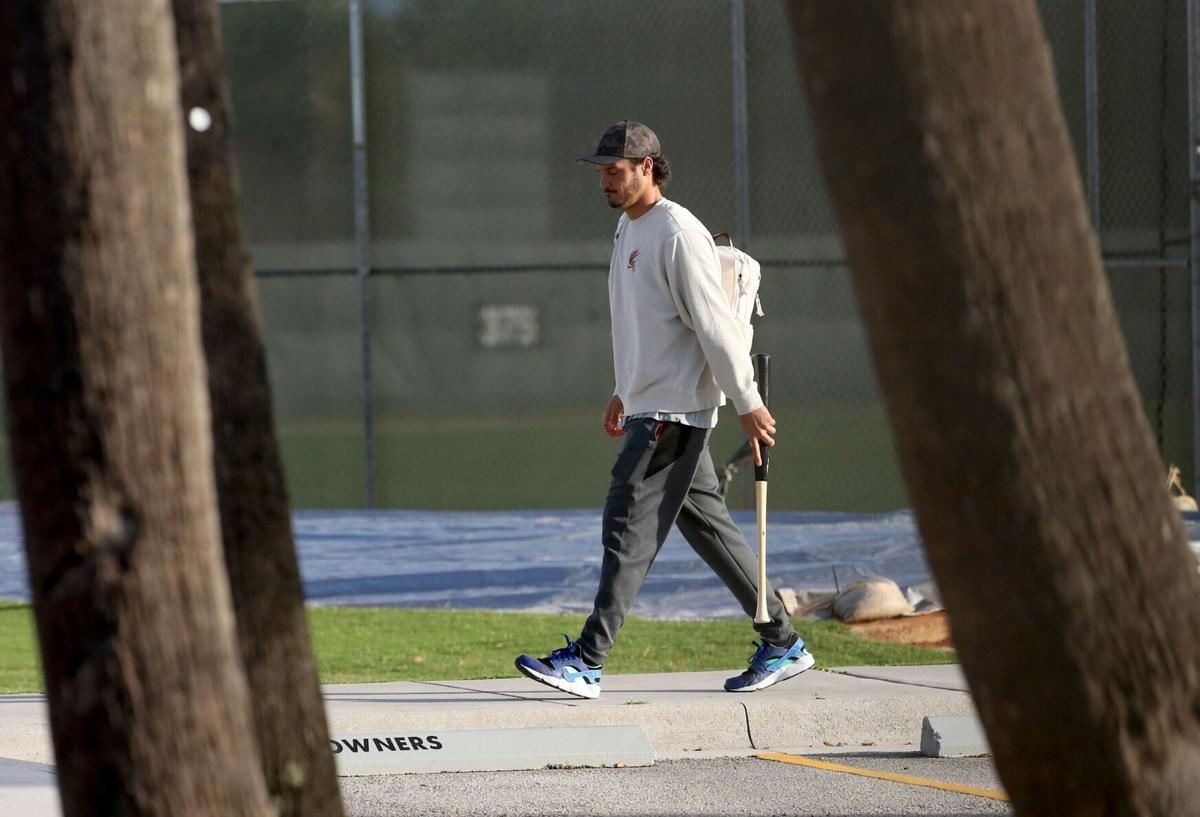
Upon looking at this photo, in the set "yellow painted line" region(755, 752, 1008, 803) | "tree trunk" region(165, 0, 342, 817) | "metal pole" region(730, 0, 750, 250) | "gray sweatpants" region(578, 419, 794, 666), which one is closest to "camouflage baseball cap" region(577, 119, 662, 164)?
"gray sweatpants" region(578, 419, 794, 666)

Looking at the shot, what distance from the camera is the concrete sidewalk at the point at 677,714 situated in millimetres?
6012

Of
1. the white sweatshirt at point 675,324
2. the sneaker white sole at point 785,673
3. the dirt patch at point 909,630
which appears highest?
the white sweatshirt at point 675,324

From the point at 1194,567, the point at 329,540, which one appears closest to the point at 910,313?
the point at 1194,567

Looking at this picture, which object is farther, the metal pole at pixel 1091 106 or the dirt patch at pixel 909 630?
the metal pole at pixel 1091 106

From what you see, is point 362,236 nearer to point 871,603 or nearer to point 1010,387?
point 871,603

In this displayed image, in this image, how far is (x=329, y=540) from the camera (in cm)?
1230

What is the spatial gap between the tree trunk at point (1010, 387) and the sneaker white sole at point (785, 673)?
3972 millimetres

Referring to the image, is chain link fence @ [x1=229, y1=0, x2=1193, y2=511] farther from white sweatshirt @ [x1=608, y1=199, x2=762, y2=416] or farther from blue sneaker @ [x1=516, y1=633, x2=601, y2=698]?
blue sneaker @ [x1=516, y1=633, x2=601, y2=698]

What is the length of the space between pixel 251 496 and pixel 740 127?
11.4m

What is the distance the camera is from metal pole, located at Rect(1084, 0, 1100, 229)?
1395cm

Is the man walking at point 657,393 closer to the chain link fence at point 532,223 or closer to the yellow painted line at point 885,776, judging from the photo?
the yellow painted line at point 885,776

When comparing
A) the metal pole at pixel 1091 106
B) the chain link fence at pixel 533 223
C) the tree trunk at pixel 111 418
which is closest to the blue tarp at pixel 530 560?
the chain link fence at pixel 533 223

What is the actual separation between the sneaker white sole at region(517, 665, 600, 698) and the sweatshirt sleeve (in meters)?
1.08

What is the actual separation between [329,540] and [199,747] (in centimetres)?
1006
